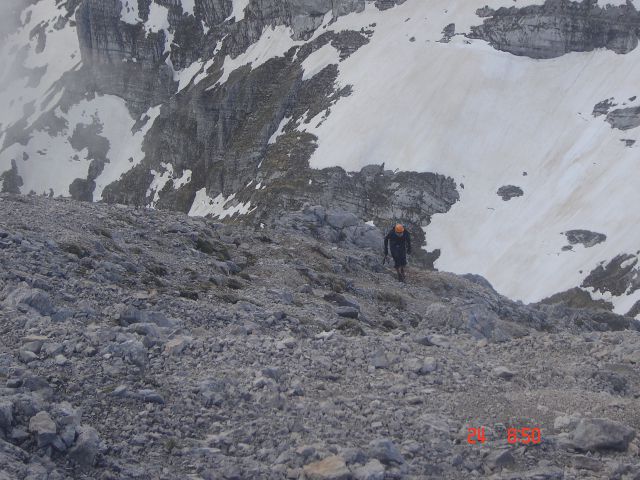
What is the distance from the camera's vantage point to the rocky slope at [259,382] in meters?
8.88

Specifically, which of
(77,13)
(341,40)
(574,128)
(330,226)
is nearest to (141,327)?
(330,226)

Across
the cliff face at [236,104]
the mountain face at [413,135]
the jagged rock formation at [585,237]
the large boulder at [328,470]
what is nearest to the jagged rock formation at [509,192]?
the mountain face at [413,135]

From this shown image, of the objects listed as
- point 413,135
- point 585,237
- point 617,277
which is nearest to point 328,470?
point 617,277

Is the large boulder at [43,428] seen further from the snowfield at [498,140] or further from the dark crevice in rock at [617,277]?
the snowfield at [498,140]

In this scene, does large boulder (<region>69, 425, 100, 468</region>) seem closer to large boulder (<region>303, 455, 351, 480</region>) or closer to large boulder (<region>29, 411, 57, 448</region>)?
large boulder (<region>29, 411, 57, 448</region>)

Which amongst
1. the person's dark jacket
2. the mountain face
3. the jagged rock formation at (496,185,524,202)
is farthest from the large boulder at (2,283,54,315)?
the jagged rock formation at (496,185,524,202)

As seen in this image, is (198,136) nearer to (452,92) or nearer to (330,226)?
(452,92)

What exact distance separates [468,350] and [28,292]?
320 inches

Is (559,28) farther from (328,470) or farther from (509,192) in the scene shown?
(328,470)

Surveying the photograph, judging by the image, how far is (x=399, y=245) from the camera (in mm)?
24781

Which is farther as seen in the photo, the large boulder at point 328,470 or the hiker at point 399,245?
the hiker at point 399,245
